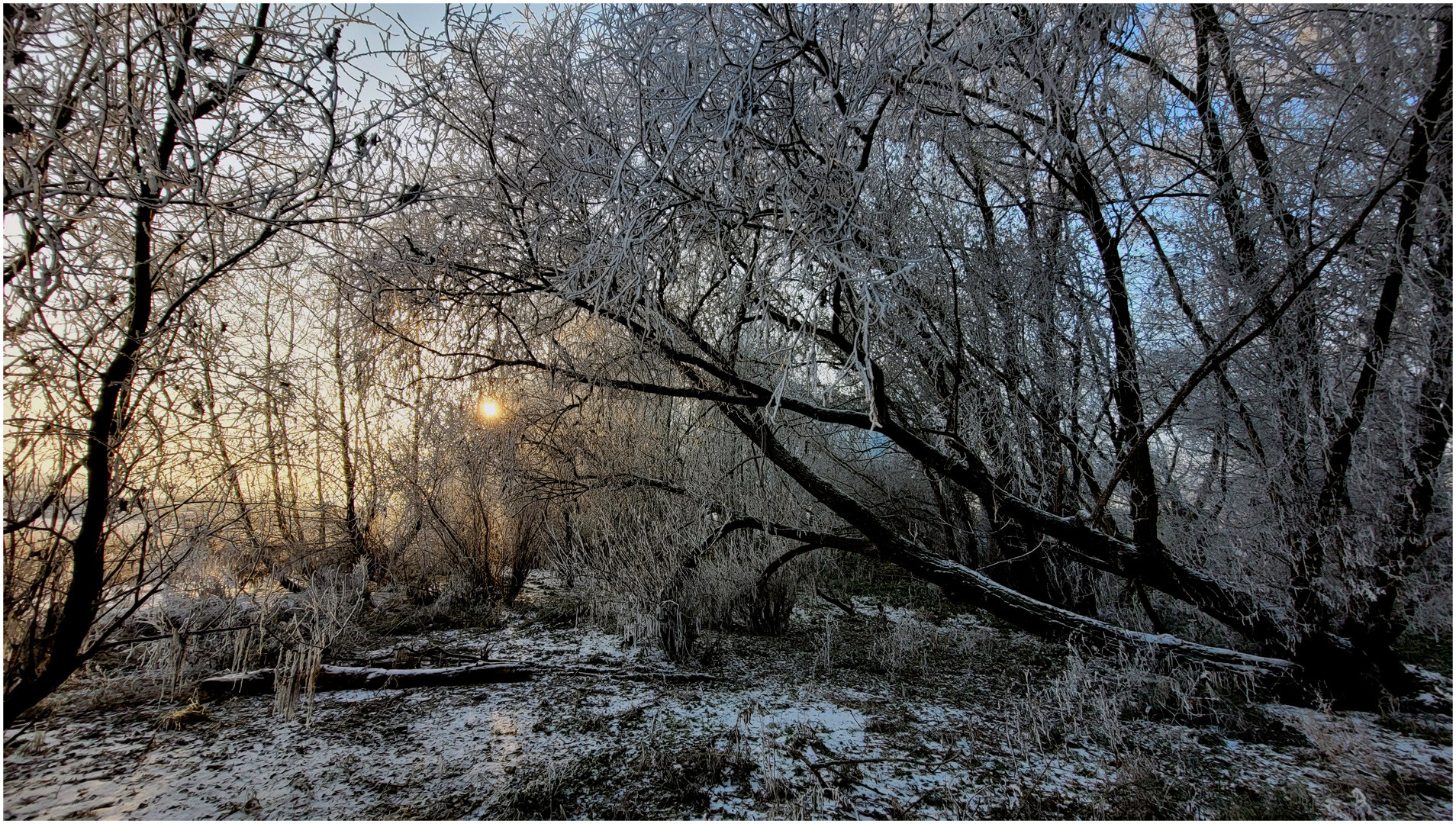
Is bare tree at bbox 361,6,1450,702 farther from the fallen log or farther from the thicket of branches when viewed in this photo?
the fallen log

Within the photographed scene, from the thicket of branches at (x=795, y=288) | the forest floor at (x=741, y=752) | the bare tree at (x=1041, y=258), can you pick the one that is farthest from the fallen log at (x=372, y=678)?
the bare tree at (x=1041, y=258)

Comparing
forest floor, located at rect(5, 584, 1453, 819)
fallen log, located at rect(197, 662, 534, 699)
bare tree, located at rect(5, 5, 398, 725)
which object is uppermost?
bare tree, located at rect(5, 5, 398, 725)

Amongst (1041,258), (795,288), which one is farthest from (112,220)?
(1041,258)

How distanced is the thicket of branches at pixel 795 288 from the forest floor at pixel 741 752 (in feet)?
1.58

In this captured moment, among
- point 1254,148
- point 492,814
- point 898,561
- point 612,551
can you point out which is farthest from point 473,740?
point 1254,148

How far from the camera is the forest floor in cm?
253

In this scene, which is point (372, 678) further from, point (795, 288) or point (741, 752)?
point (795, 288)

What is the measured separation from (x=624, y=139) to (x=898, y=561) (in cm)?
316

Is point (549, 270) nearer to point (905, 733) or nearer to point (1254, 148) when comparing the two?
point (905, 733)

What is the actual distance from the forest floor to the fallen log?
98 mm

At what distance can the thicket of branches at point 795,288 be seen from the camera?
2.27m

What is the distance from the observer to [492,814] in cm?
250

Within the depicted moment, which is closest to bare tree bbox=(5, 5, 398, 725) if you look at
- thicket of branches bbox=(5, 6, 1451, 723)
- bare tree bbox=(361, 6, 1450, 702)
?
thicket of branches bbox=(5, 6, 1451, 723)

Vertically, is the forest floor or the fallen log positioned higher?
the fallen log
